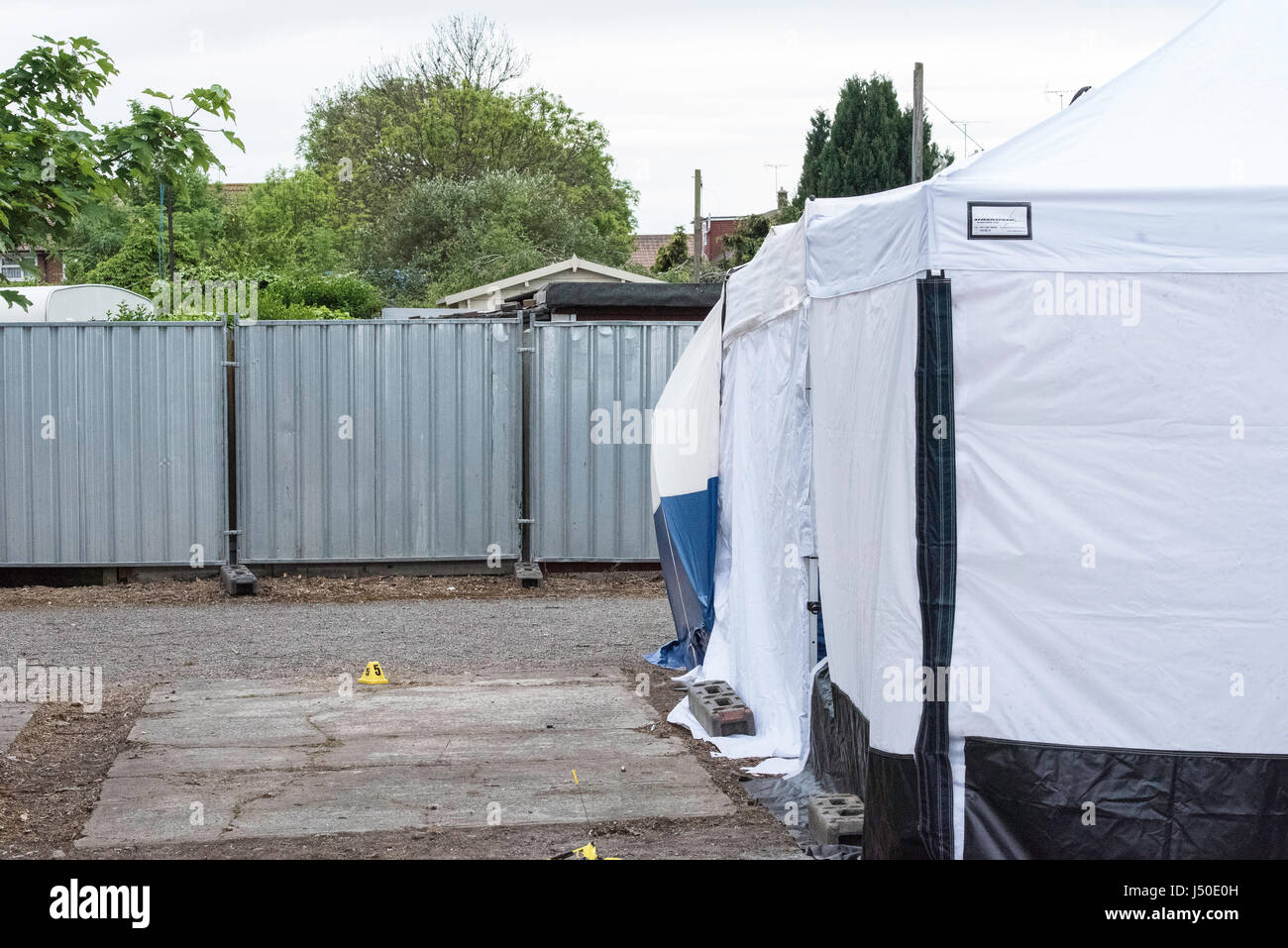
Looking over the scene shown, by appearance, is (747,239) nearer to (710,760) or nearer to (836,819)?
(710,760)

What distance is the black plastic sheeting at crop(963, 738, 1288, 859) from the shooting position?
400 cm

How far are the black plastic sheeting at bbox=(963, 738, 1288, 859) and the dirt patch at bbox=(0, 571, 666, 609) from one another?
23.4 ft

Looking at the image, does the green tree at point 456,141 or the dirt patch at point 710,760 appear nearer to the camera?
the dirt patch at point 710,760

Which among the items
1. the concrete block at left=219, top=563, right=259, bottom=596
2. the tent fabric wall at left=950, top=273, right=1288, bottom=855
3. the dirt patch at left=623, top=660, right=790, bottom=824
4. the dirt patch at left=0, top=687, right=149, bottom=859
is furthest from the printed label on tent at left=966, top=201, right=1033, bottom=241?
the concrete block at left=219, top=563, right=259, bottom=596

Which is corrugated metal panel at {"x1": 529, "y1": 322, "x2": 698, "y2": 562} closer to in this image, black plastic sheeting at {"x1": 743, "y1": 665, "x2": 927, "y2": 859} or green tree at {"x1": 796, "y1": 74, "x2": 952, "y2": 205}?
black plastic sheeting at {"x1": 743, "y1": 665, "x2": 927, "y2": 859}

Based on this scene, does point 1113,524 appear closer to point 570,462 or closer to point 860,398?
point 860,398

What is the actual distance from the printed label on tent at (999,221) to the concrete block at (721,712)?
123 inches

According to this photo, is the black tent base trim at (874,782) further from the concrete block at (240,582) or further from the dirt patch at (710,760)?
the concrete block at (240,582)

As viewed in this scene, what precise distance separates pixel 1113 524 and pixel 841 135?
3243 centimetres

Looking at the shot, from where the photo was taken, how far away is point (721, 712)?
6395mm

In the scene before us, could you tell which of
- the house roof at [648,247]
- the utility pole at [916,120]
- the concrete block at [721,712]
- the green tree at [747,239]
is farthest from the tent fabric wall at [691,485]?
the house roof at [648,247]

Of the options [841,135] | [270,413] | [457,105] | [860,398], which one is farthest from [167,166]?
[457,105]

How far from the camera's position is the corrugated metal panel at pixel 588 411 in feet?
37.4

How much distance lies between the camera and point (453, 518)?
37.2 feet
